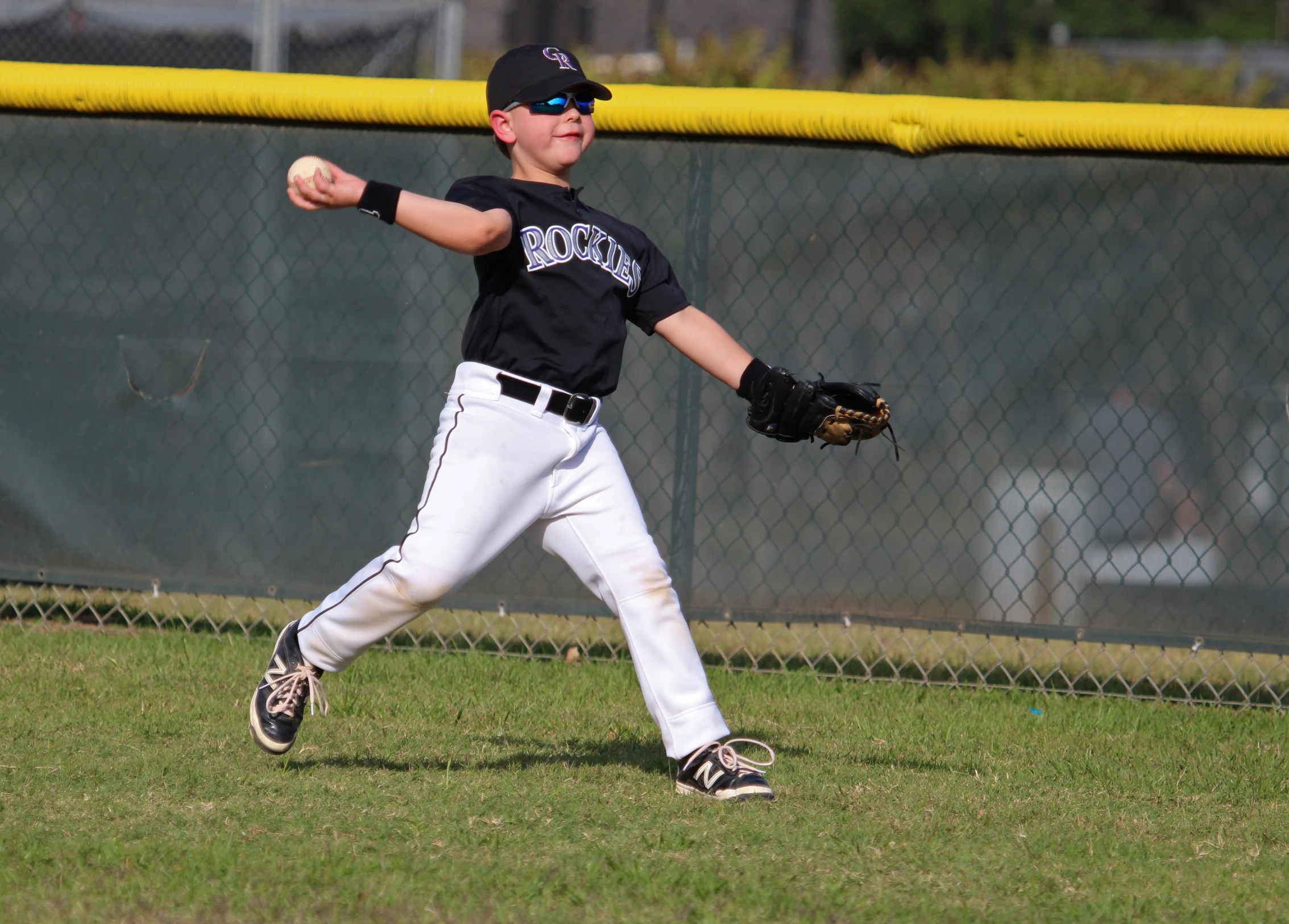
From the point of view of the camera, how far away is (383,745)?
4047 millimetres

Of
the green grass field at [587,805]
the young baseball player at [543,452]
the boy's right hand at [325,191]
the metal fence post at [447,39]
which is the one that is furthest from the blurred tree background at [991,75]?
the boy's right hand at [325,191]

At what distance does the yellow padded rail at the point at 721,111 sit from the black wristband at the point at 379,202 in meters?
2.00

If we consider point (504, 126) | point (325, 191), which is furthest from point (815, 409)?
point (325, 191)

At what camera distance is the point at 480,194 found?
3533 mm

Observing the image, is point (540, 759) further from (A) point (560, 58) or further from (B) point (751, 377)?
(A) point (560, 58)

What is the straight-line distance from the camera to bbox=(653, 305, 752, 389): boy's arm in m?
3.83

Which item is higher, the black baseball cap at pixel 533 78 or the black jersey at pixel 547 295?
the black baseball cap at pixel 533 78

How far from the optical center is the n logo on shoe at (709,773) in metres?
3.58

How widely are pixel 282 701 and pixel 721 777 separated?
107 centimetres

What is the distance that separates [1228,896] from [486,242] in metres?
2.07

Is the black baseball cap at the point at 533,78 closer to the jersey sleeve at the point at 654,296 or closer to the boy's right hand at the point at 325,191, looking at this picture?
the jersey sleeve at the point at 654,296

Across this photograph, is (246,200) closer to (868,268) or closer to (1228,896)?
(868,268)

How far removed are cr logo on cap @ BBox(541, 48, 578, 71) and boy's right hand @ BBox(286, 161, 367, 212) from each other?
0.78m

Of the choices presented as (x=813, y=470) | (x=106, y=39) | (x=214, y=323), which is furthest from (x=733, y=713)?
(x=106, y=39)
